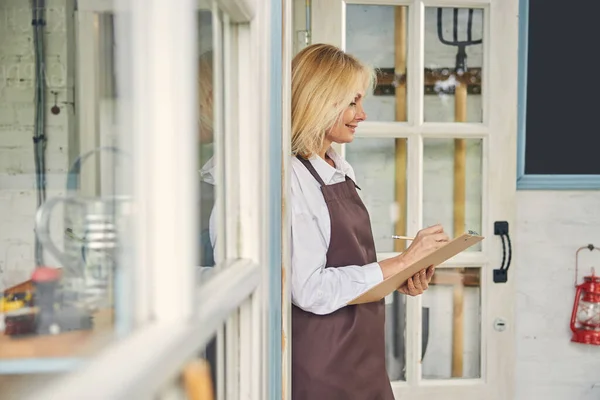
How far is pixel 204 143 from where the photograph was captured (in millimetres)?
617

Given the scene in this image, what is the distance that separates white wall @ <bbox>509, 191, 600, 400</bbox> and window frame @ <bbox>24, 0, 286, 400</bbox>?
85.4 inches

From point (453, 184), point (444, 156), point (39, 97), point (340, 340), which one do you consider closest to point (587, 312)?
point (453, 184)

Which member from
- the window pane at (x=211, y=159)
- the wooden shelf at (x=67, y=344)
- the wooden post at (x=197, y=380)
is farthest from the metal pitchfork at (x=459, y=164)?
the wooden shelf at (x=67, y=344)

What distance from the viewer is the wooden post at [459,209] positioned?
2.67 m

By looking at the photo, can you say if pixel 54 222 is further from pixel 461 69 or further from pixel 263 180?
pixel 461 69

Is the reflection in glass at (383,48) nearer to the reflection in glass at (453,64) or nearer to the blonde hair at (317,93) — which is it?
the reflection in glass at (453,64)

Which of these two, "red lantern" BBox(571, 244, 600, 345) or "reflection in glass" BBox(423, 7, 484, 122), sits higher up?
"reflection in glass" BBox(423, 7, 484, 122)

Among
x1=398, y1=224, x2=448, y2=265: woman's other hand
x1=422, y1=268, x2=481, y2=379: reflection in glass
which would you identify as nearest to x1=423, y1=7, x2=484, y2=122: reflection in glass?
x1=422, y1=268, x2=481, y2=379: reflection in glass

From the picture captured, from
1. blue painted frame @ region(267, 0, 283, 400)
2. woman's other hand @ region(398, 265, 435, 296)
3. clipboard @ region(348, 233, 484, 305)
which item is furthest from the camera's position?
woman's other hand @ region(398, 265, 435, 296)

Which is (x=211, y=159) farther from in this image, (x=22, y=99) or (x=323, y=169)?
(x=22, y=99)

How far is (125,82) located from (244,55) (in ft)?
1.39

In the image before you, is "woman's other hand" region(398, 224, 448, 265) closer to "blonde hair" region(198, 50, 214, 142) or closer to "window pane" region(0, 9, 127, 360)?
"window pane" region(0, 9, 127, 360)

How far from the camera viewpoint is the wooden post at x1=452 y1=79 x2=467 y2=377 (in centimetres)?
267

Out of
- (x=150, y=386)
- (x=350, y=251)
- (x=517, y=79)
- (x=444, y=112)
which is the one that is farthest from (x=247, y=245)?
(x=517, y=79)
